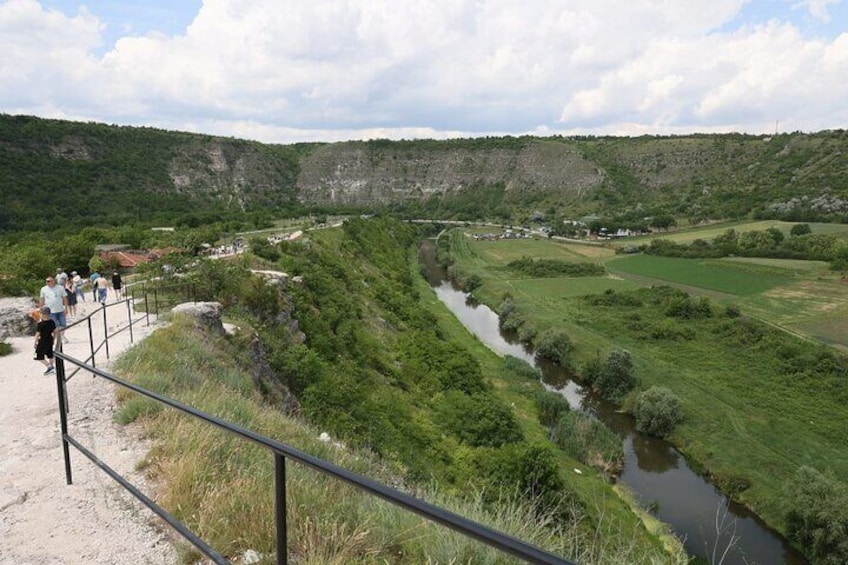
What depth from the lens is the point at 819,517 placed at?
19953mm

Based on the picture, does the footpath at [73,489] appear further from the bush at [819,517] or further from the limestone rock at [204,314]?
the bush at [819,517]

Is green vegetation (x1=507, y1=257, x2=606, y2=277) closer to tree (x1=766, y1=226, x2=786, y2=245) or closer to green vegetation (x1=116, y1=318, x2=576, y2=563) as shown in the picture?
tree (x1=766, y1=226, x2=786, y2=245)

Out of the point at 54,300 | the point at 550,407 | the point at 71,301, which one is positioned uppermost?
the point at 54,300

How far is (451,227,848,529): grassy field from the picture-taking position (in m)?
26.3

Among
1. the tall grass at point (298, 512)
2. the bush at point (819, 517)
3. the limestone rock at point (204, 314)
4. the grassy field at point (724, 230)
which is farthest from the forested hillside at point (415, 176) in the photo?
the bush at point (819, 517)

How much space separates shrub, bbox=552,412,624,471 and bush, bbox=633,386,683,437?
2.14 m

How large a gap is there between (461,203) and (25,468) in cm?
16149

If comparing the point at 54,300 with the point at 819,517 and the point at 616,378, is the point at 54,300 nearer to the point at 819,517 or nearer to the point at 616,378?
the point at 819,517

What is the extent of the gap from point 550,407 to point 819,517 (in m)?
13.5

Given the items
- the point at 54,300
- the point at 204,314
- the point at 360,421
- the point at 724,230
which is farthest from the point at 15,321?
the point at 724,230

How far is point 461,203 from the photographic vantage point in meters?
165

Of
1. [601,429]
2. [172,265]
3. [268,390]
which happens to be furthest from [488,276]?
[268,390]

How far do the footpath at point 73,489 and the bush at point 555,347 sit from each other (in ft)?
116

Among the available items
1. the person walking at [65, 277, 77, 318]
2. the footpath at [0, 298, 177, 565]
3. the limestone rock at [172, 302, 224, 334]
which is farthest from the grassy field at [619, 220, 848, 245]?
the footpath at [0, 298, 177, 565]
